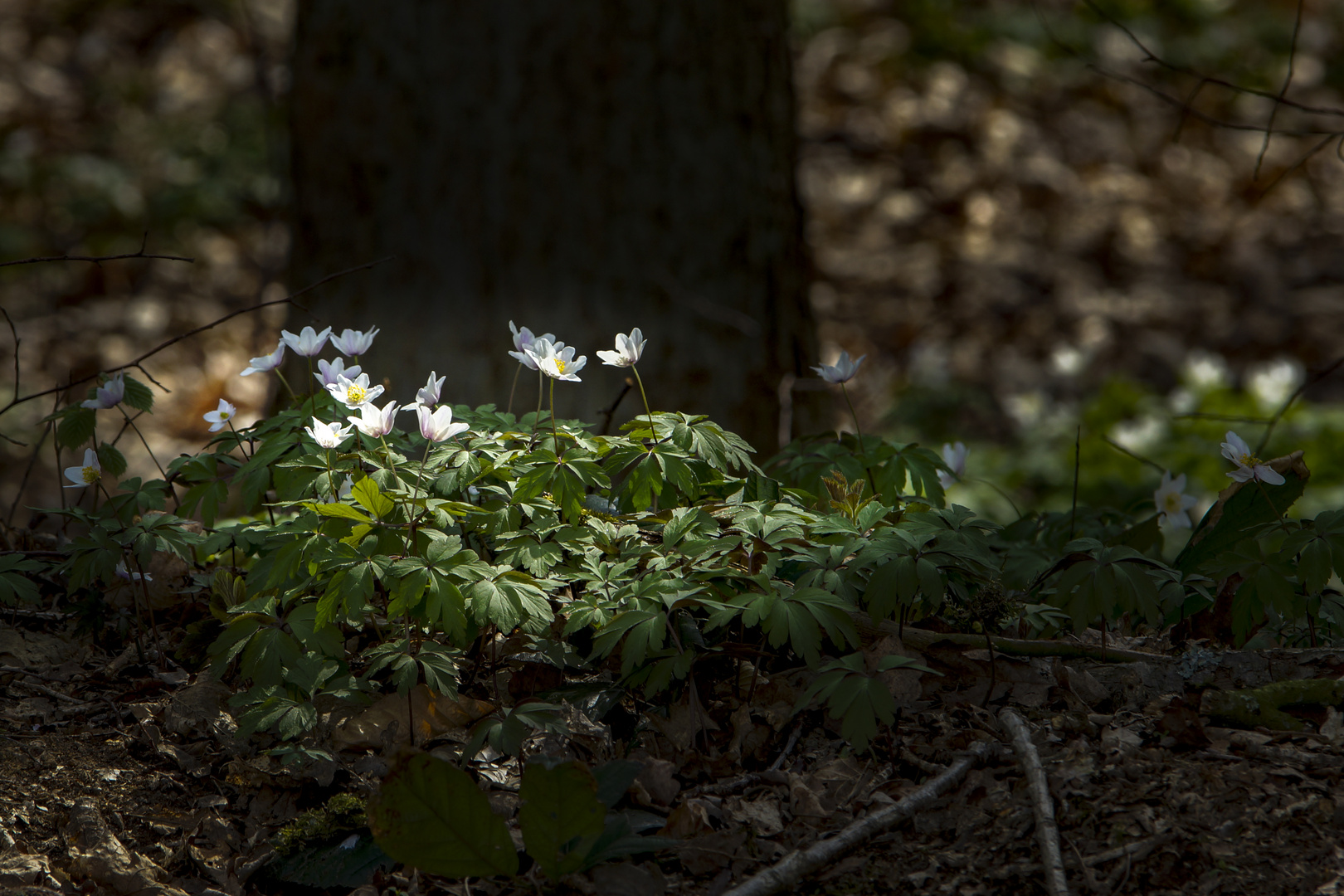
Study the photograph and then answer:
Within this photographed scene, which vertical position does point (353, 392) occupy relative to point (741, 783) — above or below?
above

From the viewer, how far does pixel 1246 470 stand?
2.02m

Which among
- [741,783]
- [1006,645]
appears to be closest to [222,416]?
[741,783]

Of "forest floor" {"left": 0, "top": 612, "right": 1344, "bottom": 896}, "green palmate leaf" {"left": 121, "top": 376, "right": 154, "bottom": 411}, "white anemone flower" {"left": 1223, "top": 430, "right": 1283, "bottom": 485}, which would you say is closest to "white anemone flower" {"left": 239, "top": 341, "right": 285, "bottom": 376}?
"green palmate leaf" {"left": 121, "top": 376, "right": 154, "bottom": 411}

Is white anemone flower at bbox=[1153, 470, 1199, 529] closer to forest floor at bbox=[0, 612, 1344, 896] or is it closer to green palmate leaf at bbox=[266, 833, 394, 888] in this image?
forest floor at bbox=[0, 612, 1344, 896]

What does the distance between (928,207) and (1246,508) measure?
235 inches

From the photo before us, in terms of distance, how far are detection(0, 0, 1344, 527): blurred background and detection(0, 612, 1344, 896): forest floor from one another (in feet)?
12.3

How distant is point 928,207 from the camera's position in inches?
306

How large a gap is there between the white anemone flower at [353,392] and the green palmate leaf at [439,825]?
0.64 metres

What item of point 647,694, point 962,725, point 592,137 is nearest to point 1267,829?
point 962,725

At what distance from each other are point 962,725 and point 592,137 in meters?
2.16

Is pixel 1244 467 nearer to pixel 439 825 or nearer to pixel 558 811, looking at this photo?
pixel 558 811

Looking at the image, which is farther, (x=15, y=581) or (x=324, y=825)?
(x=15, y=581)

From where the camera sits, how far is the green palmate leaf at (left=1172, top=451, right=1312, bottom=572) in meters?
2.16

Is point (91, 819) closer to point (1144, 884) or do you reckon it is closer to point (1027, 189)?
point (1144, 884)
